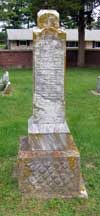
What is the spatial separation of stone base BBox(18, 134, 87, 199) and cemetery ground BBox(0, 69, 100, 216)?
0.41 ft

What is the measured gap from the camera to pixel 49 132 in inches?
178

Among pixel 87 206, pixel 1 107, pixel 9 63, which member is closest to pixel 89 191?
pixel 87 206

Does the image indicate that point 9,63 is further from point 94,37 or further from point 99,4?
point 94,37

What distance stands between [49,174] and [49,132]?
515mm

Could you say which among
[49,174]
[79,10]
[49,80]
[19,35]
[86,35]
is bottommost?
[86,35]

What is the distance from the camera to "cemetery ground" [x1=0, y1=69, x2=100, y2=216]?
4184 mm

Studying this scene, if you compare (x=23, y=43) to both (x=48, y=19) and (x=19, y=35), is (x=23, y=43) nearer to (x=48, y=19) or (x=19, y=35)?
(x=19, y=35)

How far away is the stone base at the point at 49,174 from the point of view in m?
4.38

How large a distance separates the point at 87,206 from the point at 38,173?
2.29 feet

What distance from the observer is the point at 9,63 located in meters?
22.7

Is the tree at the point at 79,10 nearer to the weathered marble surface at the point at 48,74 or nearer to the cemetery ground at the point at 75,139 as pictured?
the cemetery ground at the point at 75,139

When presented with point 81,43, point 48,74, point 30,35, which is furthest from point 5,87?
point 30,35

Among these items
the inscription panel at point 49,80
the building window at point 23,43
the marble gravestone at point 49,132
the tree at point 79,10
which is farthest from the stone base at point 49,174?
the building window at point 23,43

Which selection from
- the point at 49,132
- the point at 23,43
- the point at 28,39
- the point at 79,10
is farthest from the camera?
the point at 23,43
